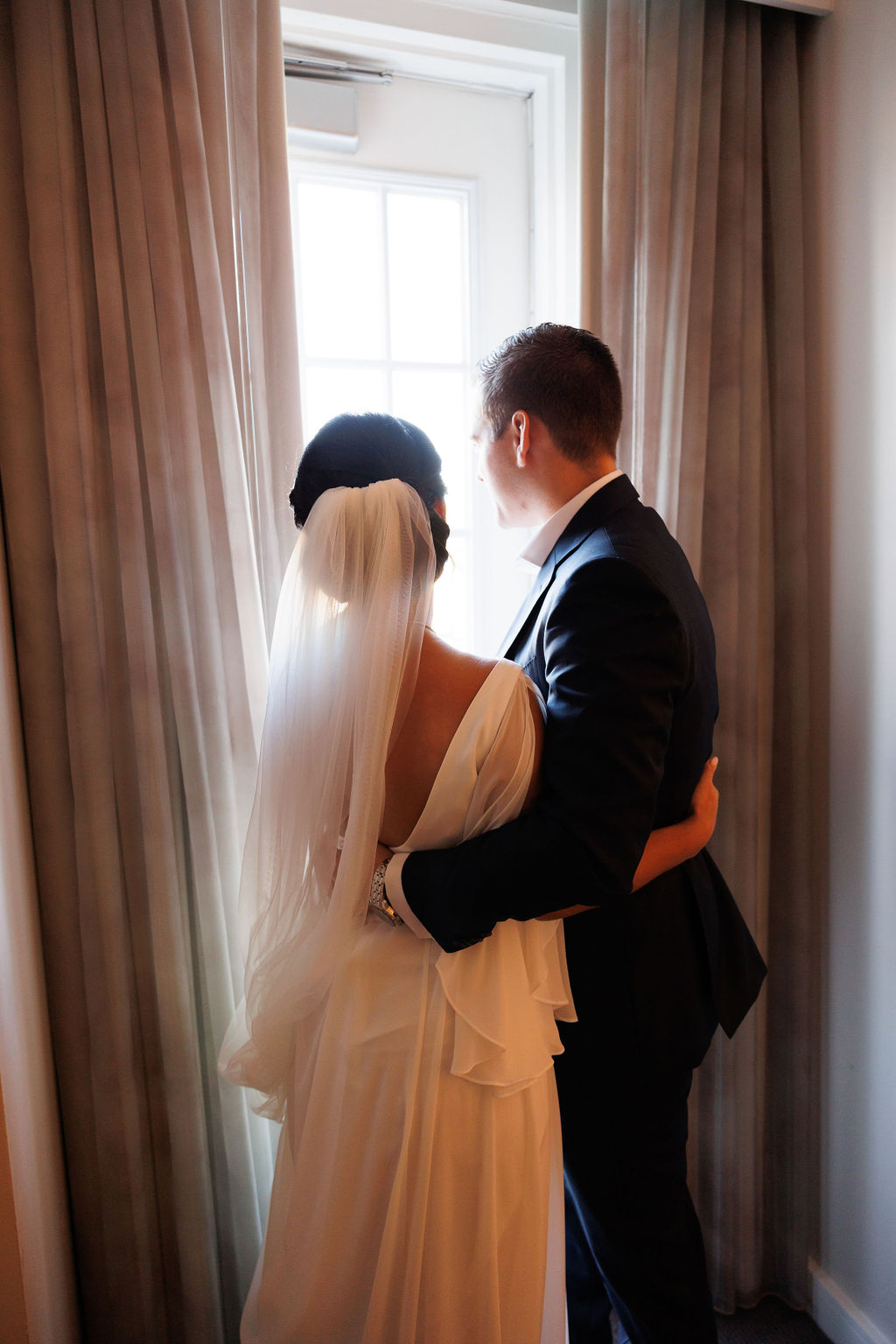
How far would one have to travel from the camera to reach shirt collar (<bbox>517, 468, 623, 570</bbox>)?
1247mm

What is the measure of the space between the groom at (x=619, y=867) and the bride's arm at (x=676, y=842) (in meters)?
0.04

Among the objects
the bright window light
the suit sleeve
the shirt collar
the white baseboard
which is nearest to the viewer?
the suit sleeve

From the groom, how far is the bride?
0.08 meters

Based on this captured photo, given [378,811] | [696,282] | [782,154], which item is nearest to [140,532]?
[378,811]

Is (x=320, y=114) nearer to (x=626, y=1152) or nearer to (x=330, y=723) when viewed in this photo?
(x=330, y=723)

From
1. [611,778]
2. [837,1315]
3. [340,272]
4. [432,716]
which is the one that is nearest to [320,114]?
[340,272]

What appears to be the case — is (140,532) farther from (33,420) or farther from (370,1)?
(370,1)

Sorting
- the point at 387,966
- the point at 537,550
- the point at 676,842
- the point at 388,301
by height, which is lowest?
the point at 387,966

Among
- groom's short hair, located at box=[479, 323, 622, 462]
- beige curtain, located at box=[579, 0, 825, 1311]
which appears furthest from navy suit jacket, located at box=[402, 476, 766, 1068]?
beige curtain, located at box=[579, 0, 825, 1311]

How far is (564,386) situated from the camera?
1.24m

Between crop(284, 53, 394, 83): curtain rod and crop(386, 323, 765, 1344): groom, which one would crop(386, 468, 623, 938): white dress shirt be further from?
crop(284, 53, 394, 83): curtain rod

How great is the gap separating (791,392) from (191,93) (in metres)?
1.24

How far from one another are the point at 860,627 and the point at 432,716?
973mm

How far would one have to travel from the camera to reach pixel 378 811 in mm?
1013
